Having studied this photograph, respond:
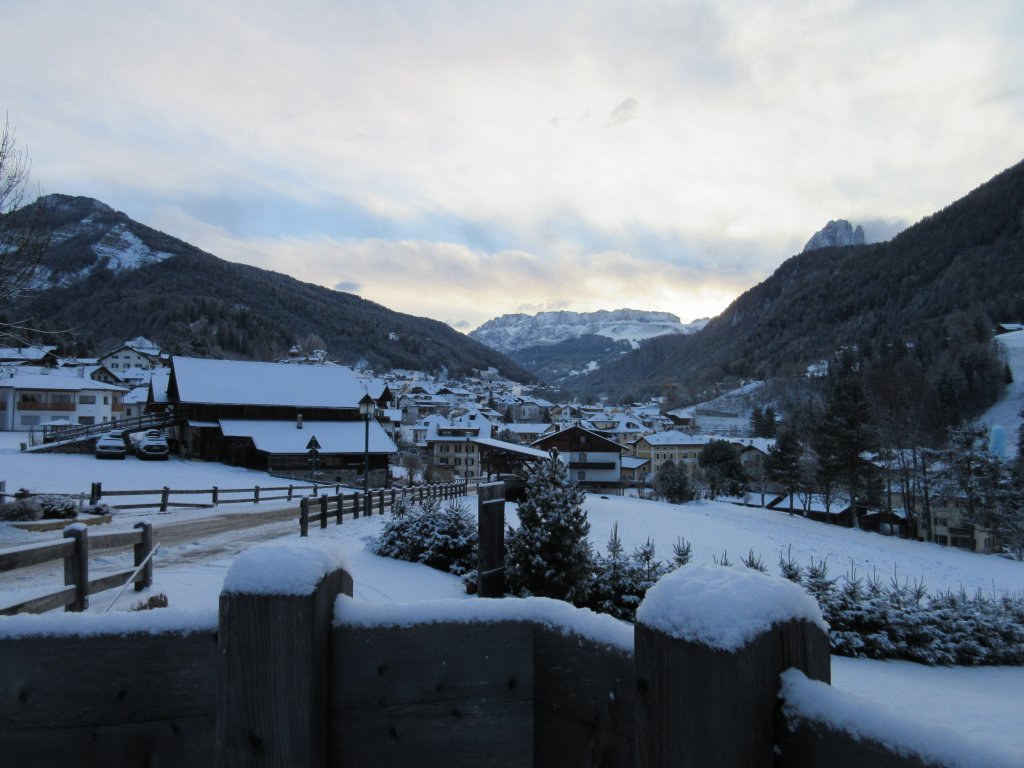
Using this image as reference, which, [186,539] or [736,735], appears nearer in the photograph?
[736,735]

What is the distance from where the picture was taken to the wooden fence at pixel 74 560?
5.93 meters

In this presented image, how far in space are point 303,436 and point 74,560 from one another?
34.4 metres

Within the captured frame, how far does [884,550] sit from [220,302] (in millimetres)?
152349

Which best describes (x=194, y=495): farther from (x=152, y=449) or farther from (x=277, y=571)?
(x=277, y=571)

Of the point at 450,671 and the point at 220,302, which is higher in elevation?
the point at 220,302

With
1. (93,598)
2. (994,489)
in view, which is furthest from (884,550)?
(93,598)

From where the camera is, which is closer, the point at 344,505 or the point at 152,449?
the point at 344,505

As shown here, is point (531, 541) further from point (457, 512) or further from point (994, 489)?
point (994, 489)

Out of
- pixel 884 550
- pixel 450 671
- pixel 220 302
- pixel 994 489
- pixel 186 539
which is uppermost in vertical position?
pixel 220 302

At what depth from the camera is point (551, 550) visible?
A: 10.5m

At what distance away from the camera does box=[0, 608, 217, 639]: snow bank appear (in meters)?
1.47

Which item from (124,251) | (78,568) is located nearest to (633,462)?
(78,568)

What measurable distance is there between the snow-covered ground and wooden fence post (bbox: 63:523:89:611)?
69 centimetres

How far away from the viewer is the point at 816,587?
1170 cm
